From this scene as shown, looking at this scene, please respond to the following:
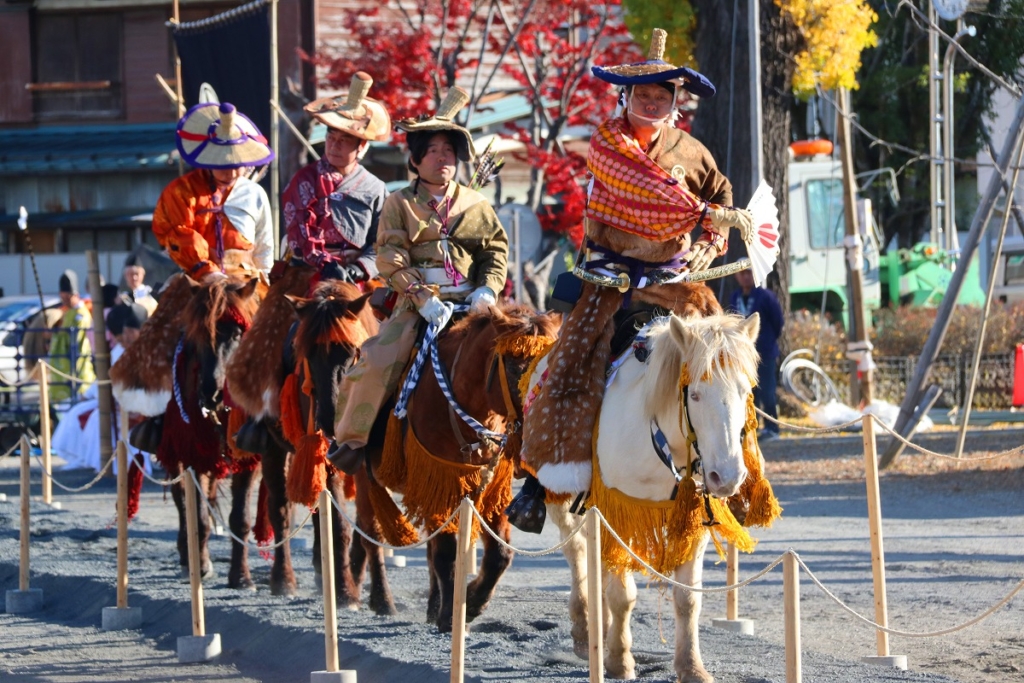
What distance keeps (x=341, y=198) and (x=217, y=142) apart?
1.40 metres

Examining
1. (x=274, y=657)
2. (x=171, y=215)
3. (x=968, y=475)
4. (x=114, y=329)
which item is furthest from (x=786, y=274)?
(x=274, y=657)

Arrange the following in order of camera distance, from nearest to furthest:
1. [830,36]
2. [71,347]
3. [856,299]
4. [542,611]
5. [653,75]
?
[653,75], [542,611], [830,36], [856,299], [71,347]

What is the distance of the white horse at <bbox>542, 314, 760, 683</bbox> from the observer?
225 inches

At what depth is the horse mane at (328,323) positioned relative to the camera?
8406 mm

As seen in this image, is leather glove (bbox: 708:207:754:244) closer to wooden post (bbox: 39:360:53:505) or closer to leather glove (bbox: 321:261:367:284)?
leather glove (bbox: 321:261:367:284)

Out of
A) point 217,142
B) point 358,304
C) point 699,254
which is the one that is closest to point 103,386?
point 217,142

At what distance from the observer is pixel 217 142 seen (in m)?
9.98

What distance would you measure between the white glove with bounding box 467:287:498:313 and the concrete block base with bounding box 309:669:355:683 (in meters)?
1.86

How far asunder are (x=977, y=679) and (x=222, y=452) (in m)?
5.04

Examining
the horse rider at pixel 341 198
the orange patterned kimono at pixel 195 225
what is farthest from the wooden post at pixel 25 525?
the horse rider at pixel 341 198

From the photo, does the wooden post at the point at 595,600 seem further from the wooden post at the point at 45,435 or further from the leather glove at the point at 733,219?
the wooden post at the point at 45,435

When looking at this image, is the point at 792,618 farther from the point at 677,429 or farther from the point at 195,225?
the point at 195,225

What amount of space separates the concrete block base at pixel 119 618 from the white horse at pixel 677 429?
322 centimetres

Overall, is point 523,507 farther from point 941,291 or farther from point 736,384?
point 941,291
